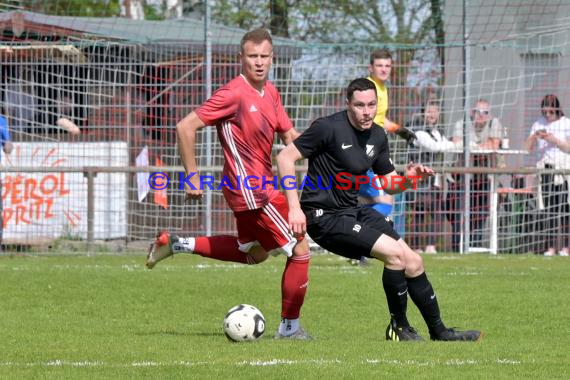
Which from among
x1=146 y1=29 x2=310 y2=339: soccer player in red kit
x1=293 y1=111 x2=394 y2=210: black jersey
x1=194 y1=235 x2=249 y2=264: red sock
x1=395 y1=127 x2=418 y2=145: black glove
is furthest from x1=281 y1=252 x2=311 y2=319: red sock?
x1=395 y1=127 x2=418 y2=145: black glove

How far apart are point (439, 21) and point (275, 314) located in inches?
431

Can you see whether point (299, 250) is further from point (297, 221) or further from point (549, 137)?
point (549, 137)

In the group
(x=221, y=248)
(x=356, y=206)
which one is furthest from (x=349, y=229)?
(x=221, y=248)

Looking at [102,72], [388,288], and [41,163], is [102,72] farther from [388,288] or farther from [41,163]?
[388,288]

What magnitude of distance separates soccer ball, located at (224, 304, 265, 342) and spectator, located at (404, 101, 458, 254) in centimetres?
936

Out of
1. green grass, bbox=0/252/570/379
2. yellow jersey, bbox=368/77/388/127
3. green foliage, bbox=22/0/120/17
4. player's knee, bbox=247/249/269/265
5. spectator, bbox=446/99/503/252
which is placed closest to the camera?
green grass, bbox=0/252/570/379

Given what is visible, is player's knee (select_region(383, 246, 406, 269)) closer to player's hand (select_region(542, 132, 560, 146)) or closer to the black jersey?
the black jersey

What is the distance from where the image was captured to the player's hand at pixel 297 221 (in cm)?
796

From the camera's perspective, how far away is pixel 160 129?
1764 centimetres

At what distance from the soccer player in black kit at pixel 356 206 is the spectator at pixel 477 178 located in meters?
8.78

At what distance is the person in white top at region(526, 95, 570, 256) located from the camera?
17.2 metres

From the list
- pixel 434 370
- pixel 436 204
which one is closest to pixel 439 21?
pixel 436 204

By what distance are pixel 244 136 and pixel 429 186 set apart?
9.19 m

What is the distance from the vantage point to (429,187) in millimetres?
17500
